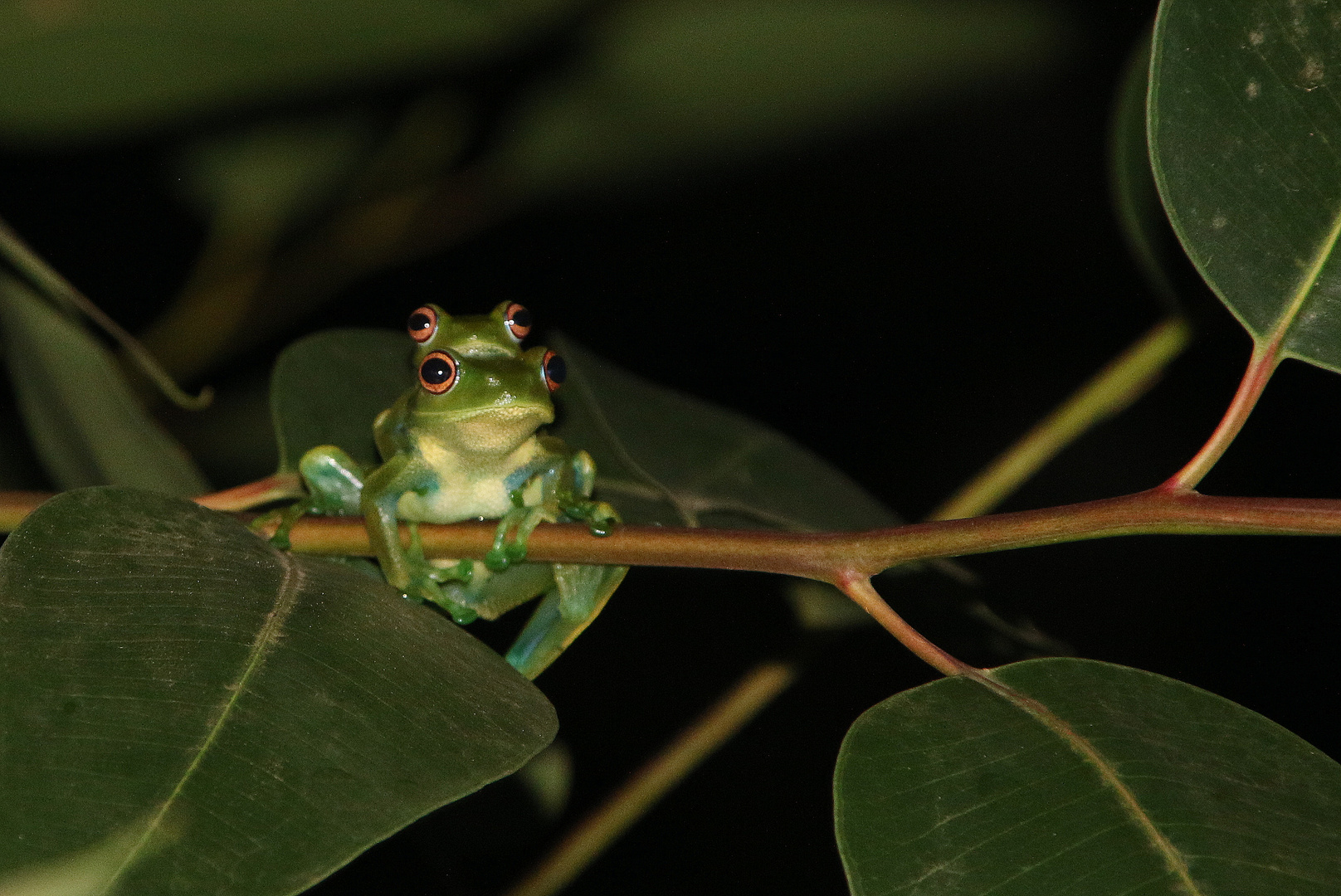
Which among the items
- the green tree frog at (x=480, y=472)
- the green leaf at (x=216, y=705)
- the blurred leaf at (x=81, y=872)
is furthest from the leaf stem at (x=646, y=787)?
the blurred leaf at (x=81, y=872)

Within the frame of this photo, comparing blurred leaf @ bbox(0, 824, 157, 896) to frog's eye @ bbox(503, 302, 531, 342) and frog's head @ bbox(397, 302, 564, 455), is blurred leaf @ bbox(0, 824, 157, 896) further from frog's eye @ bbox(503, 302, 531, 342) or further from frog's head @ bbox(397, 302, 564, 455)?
frog's eye @ bbox(503, 302, 531, 342)

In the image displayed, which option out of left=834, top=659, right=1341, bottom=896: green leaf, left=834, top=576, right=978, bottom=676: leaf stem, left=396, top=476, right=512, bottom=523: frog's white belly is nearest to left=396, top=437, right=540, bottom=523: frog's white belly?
left=396, top=476, right=512, bottom=523: frog's white belly

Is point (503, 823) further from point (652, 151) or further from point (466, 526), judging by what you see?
point (652, 151)

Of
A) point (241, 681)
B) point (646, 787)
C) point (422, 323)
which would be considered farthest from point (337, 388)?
point (241, 681)

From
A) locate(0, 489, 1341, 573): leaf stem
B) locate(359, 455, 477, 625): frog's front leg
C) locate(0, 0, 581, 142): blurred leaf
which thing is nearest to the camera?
locate(0, 489, 1341, 573): leaf stem

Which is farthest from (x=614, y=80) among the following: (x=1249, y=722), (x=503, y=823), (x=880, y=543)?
(x=1249, y=722)

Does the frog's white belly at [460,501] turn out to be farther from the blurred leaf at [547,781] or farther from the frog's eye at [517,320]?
the blurred leaf at [547,781]
